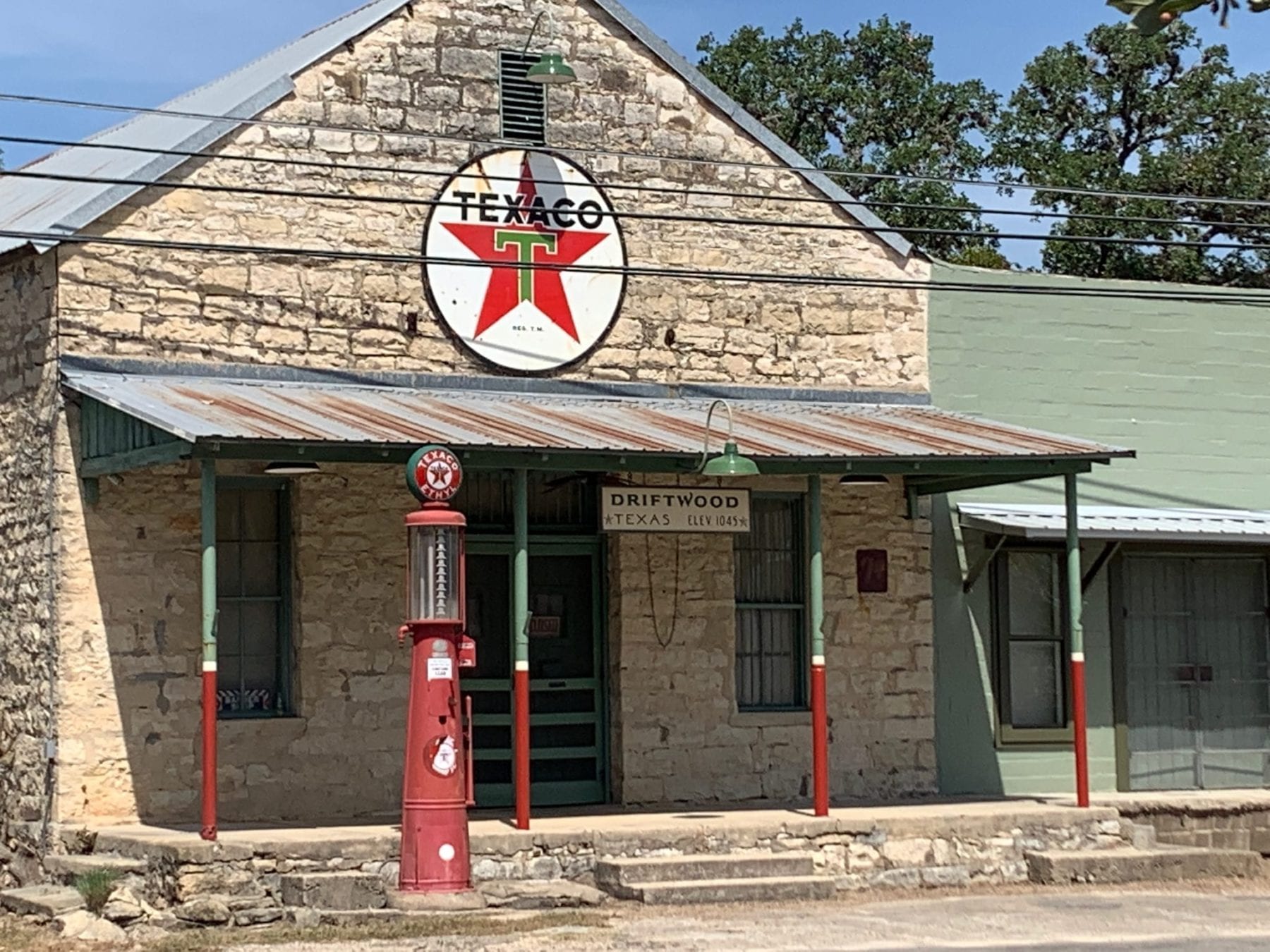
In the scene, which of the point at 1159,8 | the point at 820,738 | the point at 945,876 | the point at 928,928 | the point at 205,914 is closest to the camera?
the point at 1159,8

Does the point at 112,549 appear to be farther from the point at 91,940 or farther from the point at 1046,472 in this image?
the point at 1046,472

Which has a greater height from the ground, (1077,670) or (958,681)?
(1077,670)

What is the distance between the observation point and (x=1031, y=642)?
17.7 metres

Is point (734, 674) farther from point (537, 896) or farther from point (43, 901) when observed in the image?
point (43, 901)

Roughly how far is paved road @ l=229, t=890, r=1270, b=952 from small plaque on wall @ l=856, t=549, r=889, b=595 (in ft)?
11.3

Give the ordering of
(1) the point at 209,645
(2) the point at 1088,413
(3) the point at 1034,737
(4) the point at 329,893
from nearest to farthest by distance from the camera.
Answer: (4) the point at 329,893 < (1) the point at 209,645 < (3) the point at 1034,737 < (2) the point at 1088,413

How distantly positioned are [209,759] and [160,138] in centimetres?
522

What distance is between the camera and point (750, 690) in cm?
1677

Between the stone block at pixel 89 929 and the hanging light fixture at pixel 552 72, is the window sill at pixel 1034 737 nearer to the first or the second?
the hanging light fixture at pixel 552 72

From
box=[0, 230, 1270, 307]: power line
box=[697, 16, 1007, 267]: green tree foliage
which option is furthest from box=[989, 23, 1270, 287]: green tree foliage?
box=[0, 230, 1270, 307]: power line

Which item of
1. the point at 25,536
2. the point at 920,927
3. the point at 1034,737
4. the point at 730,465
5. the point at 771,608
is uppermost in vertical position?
the point at 730,465

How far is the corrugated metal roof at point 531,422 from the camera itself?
13516mm

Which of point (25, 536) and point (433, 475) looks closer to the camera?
point (433, 475)

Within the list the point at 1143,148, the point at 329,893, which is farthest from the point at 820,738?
the point at 1143,148
